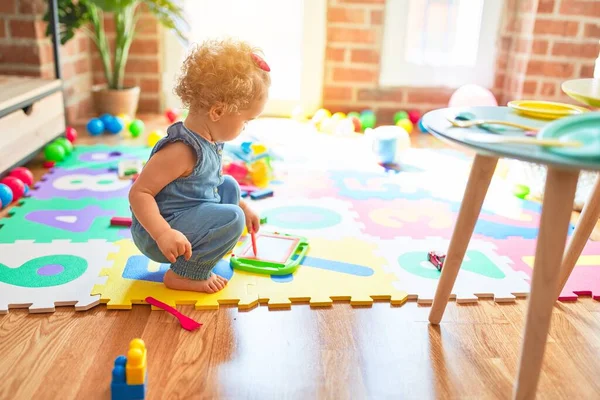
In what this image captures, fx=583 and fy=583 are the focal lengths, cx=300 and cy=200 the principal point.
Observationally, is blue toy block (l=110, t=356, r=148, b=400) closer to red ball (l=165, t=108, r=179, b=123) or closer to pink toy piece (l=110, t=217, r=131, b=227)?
pink toy piece (l=110, t=217, r=131, b=227)

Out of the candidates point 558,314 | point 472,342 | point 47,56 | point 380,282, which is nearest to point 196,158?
point 380,282

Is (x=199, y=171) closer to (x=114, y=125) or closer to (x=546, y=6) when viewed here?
(x=114, y=125)

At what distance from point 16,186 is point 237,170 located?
2.05 feet

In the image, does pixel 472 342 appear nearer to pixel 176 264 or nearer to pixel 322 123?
pixel 176 264

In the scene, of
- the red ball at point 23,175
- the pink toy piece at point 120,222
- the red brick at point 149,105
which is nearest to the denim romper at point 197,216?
the pink toy piece at point 120,222

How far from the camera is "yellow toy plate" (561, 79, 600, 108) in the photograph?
928mm

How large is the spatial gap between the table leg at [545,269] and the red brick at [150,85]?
7.64 ft

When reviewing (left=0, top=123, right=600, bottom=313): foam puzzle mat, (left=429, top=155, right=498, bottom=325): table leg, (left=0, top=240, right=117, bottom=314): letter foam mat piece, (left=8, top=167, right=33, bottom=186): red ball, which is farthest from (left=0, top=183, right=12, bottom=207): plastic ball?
(left=429, top=155, right=498, bottom=325): table leg

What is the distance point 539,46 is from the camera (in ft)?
8.32

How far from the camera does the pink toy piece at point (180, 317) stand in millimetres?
1047

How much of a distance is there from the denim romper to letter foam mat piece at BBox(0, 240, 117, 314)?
0.48 ft

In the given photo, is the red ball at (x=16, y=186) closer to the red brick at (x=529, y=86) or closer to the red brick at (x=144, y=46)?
the red brick at (x=144, y=46)

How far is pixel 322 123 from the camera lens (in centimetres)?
257

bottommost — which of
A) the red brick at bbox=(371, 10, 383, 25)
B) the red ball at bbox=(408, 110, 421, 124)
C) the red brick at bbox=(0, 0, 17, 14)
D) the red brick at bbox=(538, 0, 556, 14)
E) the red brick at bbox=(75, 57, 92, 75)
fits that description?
the red ball at bbox=(408, 110, 421, 124)
